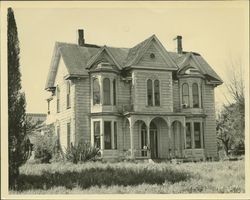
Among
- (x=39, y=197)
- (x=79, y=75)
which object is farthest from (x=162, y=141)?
(x=39, y=197)

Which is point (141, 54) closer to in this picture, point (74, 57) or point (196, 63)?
point (196, 63)

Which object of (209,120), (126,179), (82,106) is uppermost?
(82,106)

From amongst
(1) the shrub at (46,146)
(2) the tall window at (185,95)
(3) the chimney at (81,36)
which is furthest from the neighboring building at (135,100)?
(3) the chimney at (81,36)

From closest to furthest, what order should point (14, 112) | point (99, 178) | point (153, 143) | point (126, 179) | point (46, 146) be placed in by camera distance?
point (14, 112) < point (99, 178) < point (126, 179) < point (46, 146) < point (153, 143)

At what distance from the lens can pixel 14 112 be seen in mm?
16172

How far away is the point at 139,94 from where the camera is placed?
21641 mm

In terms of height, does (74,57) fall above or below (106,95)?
above

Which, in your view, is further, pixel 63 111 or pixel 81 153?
pixel 63 111

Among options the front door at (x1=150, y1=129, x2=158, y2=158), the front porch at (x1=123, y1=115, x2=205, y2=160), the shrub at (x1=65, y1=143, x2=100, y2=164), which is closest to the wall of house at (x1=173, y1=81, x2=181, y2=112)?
the front porch at (x1=123, y1=115, x2=205, y2=160)

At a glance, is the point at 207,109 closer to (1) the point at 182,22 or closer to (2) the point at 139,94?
(2) the point at 139,94

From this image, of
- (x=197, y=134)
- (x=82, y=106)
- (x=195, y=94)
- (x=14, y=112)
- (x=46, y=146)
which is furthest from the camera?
(x=195, y=94)

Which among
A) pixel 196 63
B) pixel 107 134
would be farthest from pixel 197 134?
pixel 107 134

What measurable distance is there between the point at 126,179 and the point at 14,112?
14.1 ft

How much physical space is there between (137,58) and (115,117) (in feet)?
8.78
